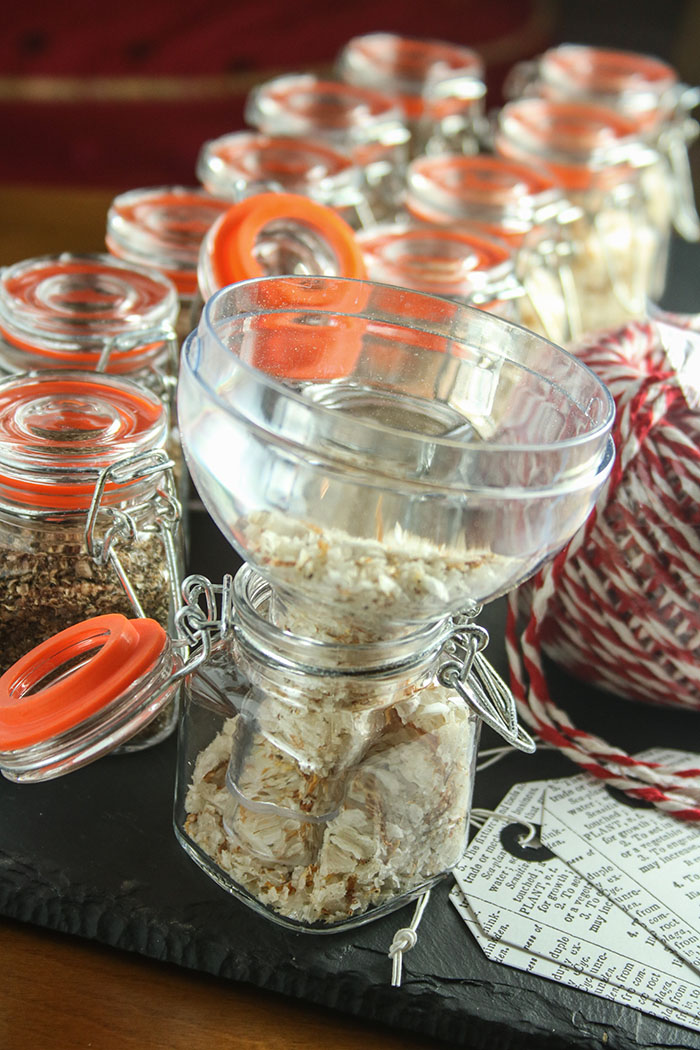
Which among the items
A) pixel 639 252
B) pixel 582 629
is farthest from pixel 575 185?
pixel 582 629

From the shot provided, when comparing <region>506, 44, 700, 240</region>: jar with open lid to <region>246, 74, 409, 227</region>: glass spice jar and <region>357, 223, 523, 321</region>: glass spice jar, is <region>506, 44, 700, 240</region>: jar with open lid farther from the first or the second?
<region>357, 223, 523, 321</region>: glass spice jar

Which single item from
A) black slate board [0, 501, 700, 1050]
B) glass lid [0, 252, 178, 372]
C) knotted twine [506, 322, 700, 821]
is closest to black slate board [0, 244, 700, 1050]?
black slate board [0, 501, 700, 1050]

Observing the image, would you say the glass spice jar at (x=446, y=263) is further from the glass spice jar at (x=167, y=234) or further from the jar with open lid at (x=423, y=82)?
the jar with open lid at (x=423, y=82)

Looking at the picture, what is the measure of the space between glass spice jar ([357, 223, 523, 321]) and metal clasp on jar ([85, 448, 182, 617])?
23cm

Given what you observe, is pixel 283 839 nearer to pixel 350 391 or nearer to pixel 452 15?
pixel 350 391

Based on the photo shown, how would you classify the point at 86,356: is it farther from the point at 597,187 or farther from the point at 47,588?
the point at 597,187

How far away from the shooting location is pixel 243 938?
47 centimetres

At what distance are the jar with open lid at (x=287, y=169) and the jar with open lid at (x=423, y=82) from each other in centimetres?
20

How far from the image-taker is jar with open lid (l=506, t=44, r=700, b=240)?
46.1 inches

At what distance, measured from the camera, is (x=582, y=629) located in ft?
2.00

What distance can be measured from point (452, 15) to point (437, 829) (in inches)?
91.4

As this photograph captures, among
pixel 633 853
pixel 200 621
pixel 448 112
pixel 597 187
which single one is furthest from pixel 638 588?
pixel 448 112

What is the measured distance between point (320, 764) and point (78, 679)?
94 millimetres

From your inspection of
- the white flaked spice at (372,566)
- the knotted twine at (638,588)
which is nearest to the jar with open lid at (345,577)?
the white flaked spice at (372,566)
